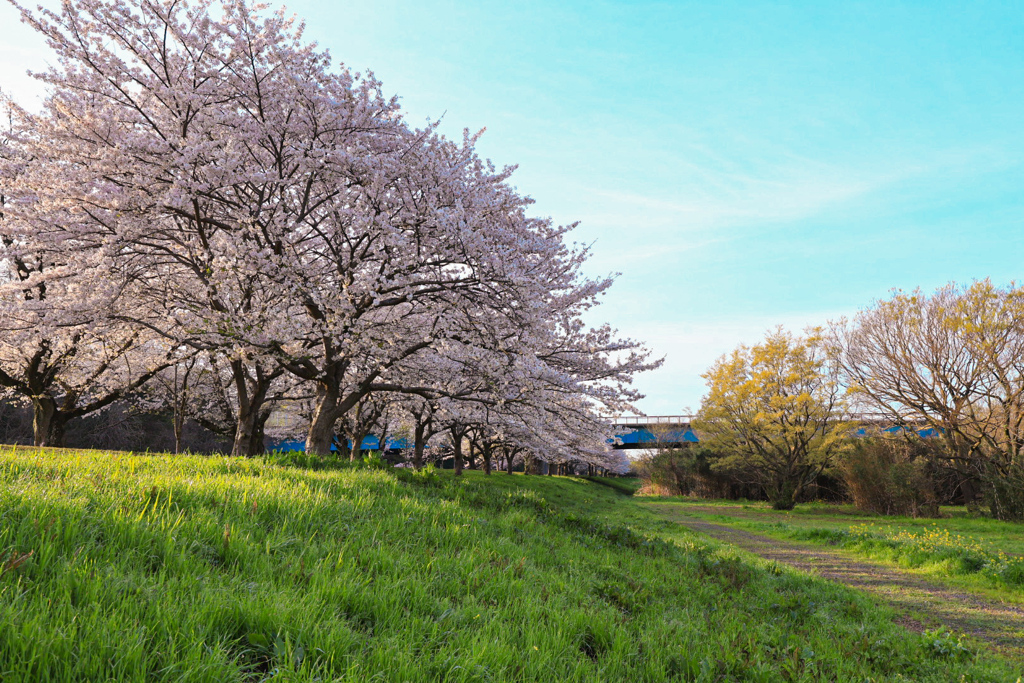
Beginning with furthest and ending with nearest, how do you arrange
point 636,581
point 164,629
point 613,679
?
point 636,581 → point 613,679 → point 164,629

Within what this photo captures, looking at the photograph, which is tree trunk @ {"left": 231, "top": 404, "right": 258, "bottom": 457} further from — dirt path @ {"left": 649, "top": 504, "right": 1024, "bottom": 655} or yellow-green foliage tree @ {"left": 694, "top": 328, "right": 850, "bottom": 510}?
yellow-green foliage tree @ {"left": 694, "top": 328, "right": 850, "bottom": 510}

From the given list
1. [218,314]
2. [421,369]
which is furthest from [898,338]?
[218,314]

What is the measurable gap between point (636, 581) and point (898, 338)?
84.4 ft

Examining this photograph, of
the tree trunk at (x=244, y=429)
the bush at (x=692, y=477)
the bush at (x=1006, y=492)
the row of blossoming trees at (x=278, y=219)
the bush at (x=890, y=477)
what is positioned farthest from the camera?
the bush at (x=692, y=477)

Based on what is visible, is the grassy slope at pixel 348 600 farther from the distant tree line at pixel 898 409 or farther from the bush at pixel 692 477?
the bush at pixel 692 477

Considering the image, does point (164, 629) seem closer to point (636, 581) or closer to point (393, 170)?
point (636, 581)

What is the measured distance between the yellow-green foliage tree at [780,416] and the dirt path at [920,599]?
17000 mm

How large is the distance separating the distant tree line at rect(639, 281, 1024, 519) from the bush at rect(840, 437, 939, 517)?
0.06 m

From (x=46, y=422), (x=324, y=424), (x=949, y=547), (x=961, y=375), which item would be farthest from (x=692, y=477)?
(x=46, y=422)

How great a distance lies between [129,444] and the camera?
3228 cm

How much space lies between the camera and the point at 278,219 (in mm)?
12117

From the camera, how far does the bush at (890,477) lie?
2358 cm

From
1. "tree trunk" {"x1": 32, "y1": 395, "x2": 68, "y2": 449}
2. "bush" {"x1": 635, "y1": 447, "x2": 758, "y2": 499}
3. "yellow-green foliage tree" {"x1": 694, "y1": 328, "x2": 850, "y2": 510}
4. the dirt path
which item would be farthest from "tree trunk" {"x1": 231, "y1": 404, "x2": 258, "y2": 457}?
"bush" {"x1": 635, "y1": 447, "x2": 758, "y2": 499}

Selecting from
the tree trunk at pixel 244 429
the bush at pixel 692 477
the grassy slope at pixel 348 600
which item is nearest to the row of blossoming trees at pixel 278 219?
the tree trunk at pixel 244 429
